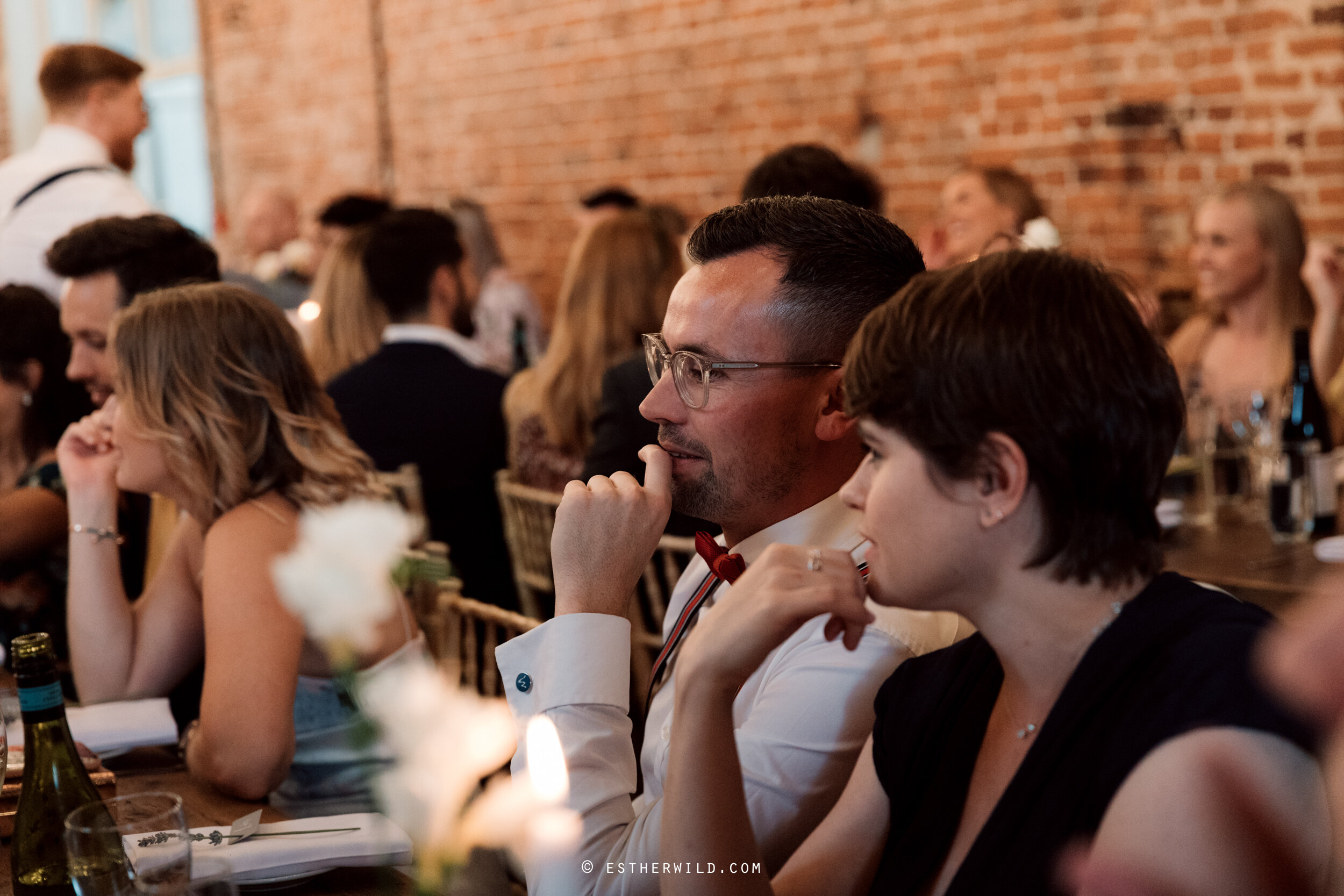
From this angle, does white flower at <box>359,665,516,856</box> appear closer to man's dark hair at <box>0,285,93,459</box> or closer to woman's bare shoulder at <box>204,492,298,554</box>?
woman's bare shoulder at <box>204,492,298,554</box>

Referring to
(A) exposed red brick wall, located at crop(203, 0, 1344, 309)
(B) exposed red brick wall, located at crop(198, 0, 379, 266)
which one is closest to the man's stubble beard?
(A) exposed red brick wall, located at crop(203, 0, 1344, 309)

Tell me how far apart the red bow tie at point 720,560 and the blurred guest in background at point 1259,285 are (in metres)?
Result: 2.52

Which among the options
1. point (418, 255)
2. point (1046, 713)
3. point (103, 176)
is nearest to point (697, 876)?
point (1046, 713)

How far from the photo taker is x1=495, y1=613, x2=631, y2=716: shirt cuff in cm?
131

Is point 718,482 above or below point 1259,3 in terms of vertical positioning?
below

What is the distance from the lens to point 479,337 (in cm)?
609

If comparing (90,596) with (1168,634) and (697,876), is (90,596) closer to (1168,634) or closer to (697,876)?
(697,876)

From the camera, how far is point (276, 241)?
24.4ft

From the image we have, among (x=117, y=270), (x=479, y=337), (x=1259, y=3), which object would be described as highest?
(x=1259, y=3)

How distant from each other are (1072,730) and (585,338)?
2774 millimetres

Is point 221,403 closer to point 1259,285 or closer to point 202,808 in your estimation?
point 202,808

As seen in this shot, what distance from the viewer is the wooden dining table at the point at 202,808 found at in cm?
136

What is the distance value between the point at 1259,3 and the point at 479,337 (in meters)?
3.65

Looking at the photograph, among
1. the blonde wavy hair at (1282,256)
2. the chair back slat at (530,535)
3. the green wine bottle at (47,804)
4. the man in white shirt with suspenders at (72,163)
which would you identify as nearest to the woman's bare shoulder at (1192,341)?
the blonde wavy hair at (1282,256)
